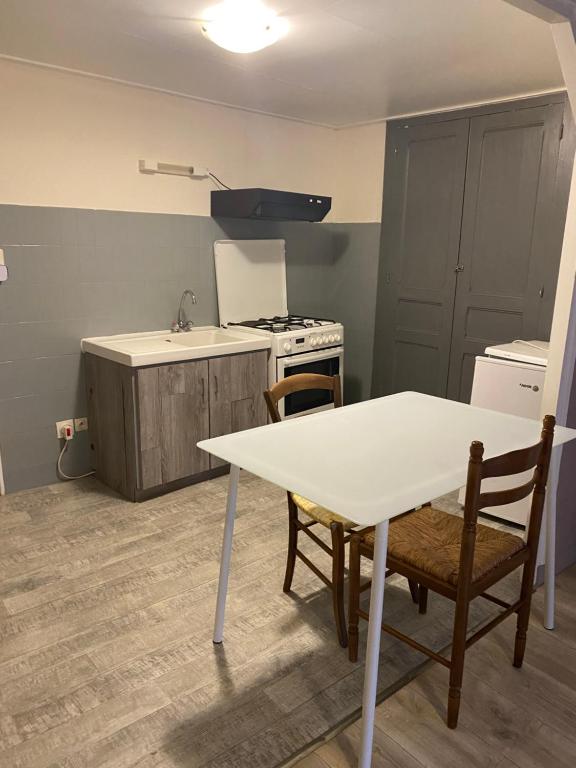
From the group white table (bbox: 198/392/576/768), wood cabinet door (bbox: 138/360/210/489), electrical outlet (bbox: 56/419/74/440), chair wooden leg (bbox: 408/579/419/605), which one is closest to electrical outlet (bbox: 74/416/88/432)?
electrical outlet (bbox: 56/419/74/440)

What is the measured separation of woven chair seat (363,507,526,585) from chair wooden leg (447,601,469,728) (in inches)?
3.4

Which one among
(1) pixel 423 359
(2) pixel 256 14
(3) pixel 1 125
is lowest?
(1) pixel 423 359

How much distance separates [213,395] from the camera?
11.4ft

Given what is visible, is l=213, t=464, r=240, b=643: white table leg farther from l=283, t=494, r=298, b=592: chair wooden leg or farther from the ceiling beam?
the ceiling beam

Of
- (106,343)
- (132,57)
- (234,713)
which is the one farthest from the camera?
(106,343)

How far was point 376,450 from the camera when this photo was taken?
185 cm

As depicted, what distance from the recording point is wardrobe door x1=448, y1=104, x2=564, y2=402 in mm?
3406

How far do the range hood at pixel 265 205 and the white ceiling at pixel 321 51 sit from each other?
58cm

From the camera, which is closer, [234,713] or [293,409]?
[234,713]

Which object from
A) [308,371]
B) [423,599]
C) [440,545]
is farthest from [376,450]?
[308,371]

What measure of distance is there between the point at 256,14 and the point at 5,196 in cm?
163

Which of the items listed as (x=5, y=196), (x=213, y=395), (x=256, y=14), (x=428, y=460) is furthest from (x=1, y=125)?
(x=428, y=460)

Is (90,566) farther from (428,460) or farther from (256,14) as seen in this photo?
(256,14)

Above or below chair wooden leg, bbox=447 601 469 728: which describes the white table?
above
